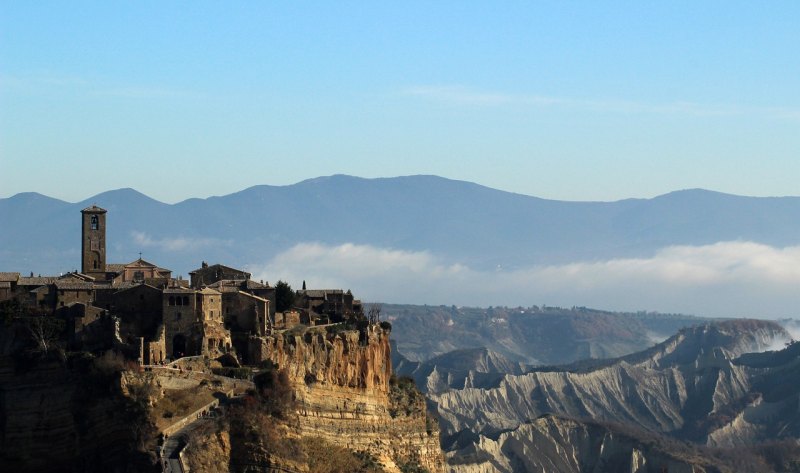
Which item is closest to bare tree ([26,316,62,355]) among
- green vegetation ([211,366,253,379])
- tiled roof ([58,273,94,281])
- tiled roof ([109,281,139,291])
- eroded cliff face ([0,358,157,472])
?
eroded cliff face ([0,358,157,472])

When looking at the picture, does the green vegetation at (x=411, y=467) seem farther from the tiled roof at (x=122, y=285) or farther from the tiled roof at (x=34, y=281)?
the tiled roof at (x=34, y=281)

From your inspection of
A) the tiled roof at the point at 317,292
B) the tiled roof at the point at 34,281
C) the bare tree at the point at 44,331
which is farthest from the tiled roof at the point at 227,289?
the bare tree at the point at 44,331

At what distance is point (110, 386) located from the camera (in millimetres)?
87438

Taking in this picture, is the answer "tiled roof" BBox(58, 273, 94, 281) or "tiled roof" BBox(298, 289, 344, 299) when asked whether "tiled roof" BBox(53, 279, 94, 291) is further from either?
"tiled roof" BBox(298, 289, 344, 299)

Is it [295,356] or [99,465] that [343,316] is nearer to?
[295,356]

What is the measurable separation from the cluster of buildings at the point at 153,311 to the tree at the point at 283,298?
68 centimetres

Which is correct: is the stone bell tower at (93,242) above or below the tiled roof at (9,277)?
above

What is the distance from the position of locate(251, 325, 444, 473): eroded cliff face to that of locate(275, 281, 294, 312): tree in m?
4.91

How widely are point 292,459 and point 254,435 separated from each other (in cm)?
319

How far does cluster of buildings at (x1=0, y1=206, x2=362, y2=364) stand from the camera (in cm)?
9394

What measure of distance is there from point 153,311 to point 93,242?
51.1 feet

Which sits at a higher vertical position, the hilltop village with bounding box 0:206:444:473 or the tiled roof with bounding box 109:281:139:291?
the tiled roof with bounding box 109:281:139:291

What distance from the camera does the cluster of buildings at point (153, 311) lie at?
93938 mm

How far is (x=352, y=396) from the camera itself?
101m
